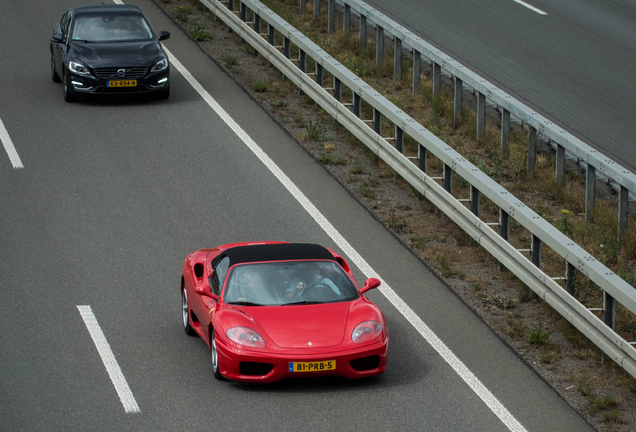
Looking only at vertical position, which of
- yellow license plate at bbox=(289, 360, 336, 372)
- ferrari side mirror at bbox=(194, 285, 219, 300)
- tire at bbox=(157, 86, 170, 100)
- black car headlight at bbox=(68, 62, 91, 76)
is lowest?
yellow license plate at bbox=(289, 360, 336, 372)

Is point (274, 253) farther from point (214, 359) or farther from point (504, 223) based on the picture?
point (504, 223)

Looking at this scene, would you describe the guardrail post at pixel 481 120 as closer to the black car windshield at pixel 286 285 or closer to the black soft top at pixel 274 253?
the black soft top at pixel 274 253

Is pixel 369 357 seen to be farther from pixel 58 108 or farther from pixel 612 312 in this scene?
pixel 58 108

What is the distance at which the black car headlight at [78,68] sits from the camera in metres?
17.6

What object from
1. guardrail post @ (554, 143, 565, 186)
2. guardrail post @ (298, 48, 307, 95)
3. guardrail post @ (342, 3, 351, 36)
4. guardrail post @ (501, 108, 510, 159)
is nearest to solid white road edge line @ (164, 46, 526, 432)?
guardrail post @ (298, 48, 307, 95)

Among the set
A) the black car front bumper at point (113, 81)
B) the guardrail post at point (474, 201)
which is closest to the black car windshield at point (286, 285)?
the guardrail post at point (474, 201)

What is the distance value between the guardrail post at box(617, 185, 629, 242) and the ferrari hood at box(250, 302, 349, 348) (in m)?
4.18

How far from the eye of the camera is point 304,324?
29.1 ft

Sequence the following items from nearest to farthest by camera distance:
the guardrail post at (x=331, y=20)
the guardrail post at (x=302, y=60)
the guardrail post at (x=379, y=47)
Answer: the guardrail post at (x=302, y=60), the guardrail post at (x=379, y=47), the guardrail post at (x=331, y=20)

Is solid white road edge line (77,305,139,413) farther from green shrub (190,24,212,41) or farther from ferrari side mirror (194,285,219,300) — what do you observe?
green shrub (190,24,212,41)

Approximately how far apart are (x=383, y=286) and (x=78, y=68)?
8879 mm

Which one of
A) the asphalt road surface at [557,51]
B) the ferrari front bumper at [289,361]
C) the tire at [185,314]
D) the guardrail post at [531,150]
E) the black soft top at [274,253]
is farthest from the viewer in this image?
the asphalt road surface at [557,51]

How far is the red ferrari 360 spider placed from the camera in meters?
8.65

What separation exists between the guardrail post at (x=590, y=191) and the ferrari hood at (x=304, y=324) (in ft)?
14.7
